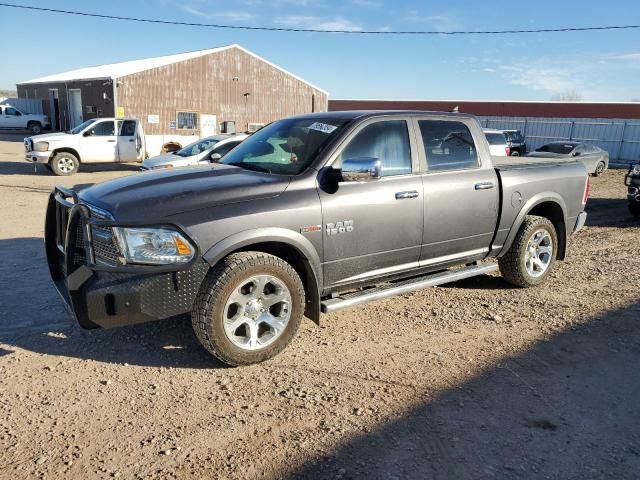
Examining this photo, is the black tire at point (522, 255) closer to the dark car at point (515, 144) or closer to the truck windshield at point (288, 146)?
the truck windshield at point (288, 146)

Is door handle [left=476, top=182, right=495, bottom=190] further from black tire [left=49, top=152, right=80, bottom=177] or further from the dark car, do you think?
the dark car

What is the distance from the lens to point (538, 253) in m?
5.85

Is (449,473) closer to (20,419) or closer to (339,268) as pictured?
(339,268)

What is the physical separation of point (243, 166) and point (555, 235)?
3.63 meters

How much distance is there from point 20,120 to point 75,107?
20.6ft

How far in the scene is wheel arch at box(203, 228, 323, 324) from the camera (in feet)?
11.7

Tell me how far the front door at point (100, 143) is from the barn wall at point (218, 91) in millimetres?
9424

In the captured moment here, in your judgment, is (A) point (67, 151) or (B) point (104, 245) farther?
(A) point (67, 151)

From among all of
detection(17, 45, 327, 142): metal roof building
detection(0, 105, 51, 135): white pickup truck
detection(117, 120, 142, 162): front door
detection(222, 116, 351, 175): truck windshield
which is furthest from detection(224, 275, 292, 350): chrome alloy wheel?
detection(0, 105, 51, 135): white pickup truck

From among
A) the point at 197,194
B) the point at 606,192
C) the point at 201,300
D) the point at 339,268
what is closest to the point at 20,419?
the point at 201,300

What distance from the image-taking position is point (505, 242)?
5414mm

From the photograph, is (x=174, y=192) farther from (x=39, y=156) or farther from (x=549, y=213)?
(x=39, y=156)

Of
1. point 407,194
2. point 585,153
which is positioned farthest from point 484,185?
point 585,153

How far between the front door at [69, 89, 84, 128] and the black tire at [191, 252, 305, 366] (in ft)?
106
